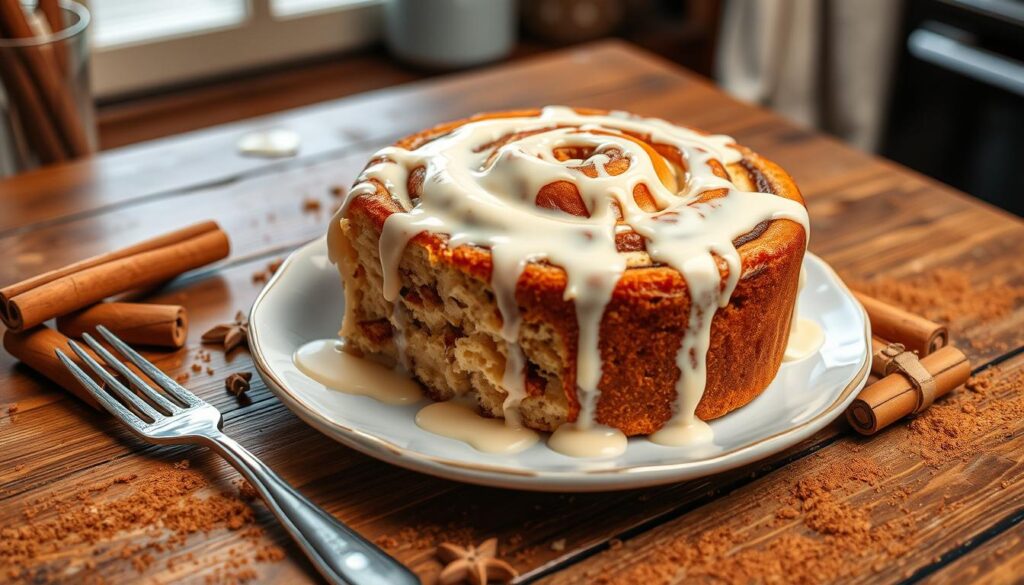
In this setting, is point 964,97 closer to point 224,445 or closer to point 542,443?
point 542,443

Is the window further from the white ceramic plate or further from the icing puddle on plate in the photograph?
the icing puddle on plate

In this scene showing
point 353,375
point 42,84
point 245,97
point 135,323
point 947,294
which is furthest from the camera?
point 245,97

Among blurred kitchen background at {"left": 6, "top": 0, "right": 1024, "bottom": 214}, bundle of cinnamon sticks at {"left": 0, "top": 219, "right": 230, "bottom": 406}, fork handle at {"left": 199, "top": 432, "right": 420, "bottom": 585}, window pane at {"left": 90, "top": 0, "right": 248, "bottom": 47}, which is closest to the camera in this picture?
fork handle at {"left": 199, "top": 432, "right": 420, "bottom": 585}

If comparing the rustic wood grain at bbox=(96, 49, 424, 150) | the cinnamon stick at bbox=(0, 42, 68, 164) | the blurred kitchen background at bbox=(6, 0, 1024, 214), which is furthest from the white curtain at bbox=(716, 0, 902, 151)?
the cinnamon stick at bbox=(0, 42, 68, 164)

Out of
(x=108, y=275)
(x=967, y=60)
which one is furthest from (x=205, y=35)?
(x=967, y=60)

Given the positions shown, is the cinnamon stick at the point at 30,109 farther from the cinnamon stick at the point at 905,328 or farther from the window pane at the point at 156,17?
the cinnamon stick at the point at 905,328

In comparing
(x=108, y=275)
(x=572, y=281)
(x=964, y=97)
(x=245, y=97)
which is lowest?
(x=245, y=97)

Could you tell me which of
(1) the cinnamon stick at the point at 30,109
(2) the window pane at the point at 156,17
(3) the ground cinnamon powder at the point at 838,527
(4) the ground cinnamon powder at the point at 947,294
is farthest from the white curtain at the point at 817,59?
(1) the cinnamon stick at the point at 30,109

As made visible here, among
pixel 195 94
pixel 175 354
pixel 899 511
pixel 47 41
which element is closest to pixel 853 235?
pixel 899 511
